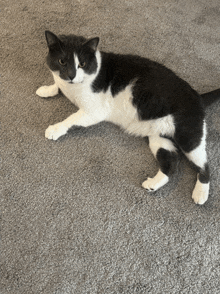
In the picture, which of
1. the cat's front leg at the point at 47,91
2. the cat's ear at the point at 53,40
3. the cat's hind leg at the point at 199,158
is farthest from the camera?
the cat's front leg at the point at 47,91

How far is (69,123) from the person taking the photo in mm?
1423

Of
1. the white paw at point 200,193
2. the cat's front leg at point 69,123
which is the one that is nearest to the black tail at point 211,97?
the white paw at point 200,193

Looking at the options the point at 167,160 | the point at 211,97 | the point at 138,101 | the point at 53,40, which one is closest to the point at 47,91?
the point at 53,40

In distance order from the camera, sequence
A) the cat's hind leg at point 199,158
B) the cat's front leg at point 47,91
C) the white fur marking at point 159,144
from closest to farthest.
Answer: the cat's hind leg at point 199,158 < the white fur marking at point 159,144 < the cat's front leg at point 47,91

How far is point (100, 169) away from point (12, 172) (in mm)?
484

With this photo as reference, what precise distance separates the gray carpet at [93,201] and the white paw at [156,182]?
0.04 meters

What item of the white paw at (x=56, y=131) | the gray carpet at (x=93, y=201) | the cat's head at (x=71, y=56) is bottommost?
the gray carpet at (x=93, y=201)

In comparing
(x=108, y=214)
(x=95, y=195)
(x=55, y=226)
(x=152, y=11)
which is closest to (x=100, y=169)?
(x=95, y=195)

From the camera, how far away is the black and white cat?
4.02 ft

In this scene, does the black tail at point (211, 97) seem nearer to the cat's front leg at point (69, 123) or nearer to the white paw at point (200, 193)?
the white paw at point (200, 193)

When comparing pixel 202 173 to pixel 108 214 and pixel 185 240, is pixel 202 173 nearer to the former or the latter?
pixel 185 240

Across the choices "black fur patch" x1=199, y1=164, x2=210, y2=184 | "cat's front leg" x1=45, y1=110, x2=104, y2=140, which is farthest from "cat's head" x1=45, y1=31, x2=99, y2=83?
"black fur patch" x1=199, y1=164, x2=210, y2=184

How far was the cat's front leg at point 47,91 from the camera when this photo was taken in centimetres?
155

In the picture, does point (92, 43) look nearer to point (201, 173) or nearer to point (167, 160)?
point (167, 160)
